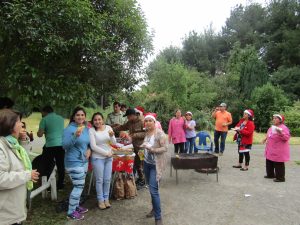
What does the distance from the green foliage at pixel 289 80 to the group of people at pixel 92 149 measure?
22624 millimetres

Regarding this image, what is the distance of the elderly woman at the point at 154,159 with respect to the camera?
16.3 feet

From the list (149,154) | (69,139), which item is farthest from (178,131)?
(69,139)

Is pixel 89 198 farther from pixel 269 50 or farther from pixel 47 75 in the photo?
pixel 269 50

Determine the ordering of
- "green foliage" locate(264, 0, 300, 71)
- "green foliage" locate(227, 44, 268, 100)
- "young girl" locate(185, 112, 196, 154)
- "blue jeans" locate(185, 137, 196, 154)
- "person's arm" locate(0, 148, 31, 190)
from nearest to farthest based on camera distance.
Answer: "person's arm" locate(0, 148, 31, 190), "young girl" locate(185, 112, 196, 154), "blue jeans" locate(185, 137, 196, 154), "green foliage" locate(227, 44, 268, 100), "green foliage" locate(264, 0, 300, 71)

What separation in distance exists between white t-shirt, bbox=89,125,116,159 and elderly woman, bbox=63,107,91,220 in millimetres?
197

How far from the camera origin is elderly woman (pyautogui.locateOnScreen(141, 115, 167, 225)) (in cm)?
498

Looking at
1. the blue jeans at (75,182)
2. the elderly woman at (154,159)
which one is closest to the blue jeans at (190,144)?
the elderly woman at (154,159)

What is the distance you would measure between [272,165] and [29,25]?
670 centimetres

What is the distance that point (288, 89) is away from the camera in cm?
2956

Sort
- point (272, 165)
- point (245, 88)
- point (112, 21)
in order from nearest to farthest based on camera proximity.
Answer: point (112, 21) < point (272, 165) < point (245, 88)

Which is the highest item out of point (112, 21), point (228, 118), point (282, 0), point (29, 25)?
point (282, 0)

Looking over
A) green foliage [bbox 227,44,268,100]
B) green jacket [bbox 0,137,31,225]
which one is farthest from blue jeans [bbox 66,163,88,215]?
green foliage [bbox 227,44,268,100]

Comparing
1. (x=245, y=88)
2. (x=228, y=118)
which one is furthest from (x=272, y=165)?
(x=245, y=88)

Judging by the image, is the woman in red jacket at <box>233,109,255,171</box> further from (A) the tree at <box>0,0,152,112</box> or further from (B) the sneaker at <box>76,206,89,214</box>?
(B) the sneaker at <box>76,206,89,214</box>
